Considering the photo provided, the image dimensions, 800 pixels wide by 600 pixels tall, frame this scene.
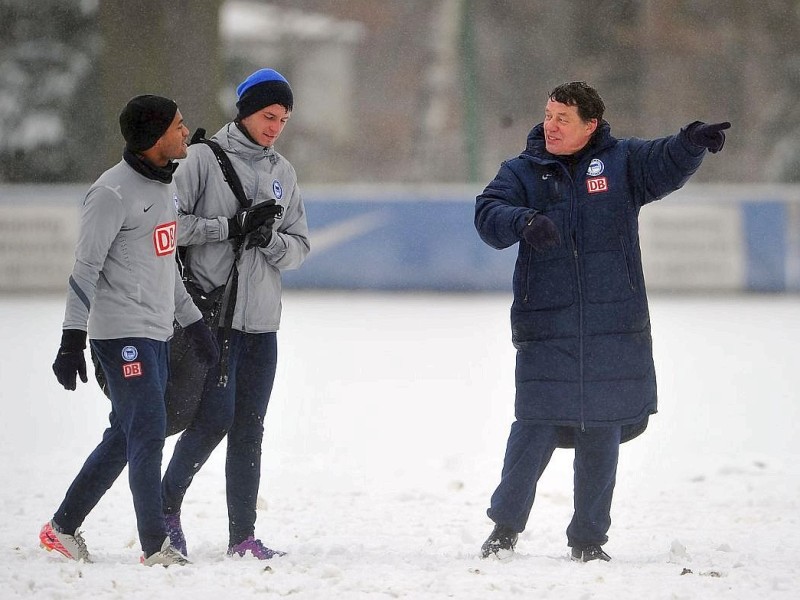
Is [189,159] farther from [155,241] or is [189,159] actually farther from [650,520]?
[650,520]

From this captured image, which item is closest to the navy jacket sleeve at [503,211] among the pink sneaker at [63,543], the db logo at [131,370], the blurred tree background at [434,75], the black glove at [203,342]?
the black glove at [203,342]

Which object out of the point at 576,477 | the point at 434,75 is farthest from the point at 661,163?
the point at 434,75

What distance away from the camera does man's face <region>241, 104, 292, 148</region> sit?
4008 mm

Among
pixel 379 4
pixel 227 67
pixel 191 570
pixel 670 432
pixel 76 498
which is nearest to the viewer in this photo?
pixel 191 570

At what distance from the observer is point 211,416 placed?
4.05 meters

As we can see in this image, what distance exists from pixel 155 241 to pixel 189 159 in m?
0.35

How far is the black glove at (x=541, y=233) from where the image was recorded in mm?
3791

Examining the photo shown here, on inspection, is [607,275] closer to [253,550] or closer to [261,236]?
[261,236]

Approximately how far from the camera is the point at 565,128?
4.01 metres

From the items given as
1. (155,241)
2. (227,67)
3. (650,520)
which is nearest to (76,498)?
(155,241)

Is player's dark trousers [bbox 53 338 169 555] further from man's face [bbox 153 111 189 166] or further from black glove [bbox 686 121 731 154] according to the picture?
black glove [bbox 686 121 731 154]

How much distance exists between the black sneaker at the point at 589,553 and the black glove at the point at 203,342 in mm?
1242

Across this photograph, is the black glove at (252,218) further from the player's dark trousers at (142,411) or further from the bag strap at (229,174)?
the player's dark trousers at (142,411)

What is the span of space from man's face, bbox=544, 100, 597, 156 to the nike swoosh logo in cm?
1002
